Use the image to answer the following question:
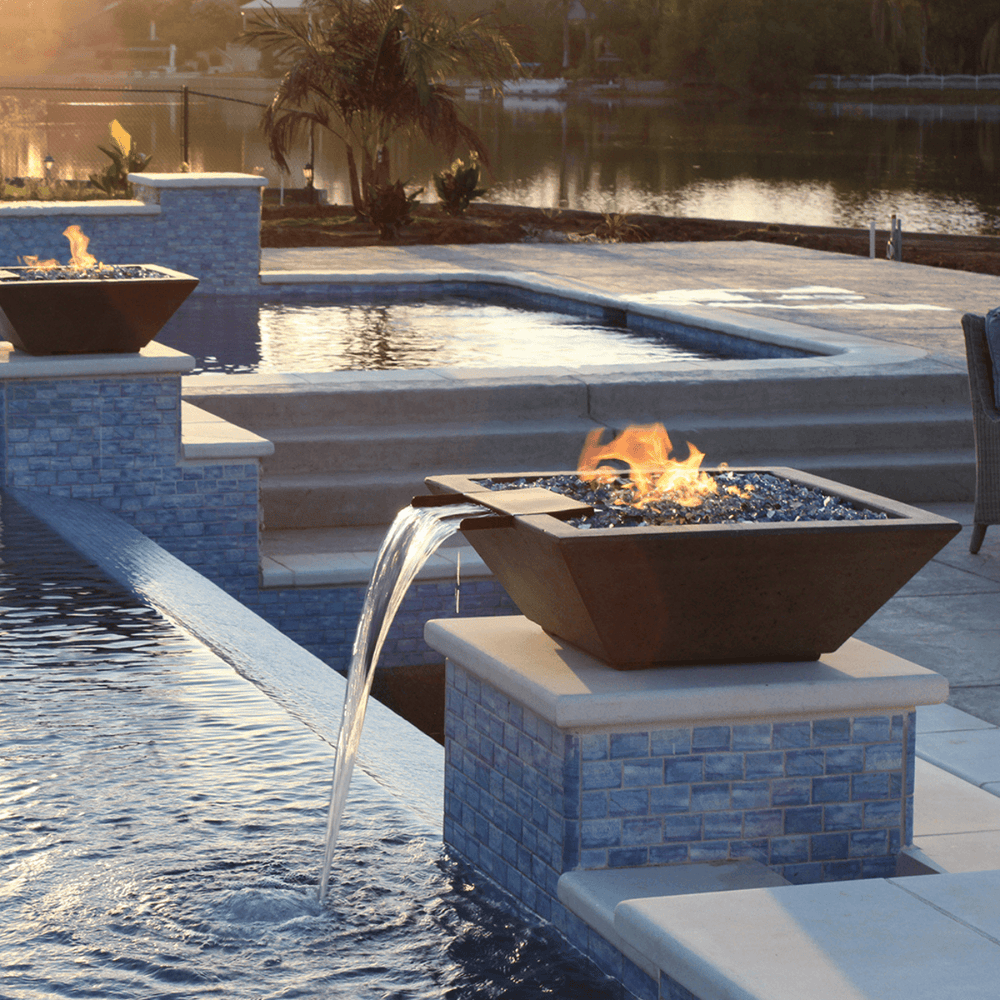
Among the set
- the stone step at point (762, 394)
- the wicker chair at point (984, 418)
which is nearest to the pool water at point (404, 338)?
the stone step at point (762, 394)

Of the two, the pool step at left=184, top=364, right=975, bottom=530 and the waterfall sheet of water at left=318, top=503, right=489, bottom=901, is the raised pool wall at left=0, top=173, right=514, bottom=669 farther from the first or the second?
the waterfall sheet of water at left=318, top=503, right=489, bottom=901

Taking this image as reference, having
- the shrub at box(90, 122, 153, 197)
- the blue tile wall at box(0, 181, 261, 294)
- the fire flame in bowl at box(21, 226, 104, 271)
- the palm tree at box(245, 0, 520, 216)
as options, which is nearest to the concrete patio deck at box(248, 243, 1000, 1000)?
the blue tile wall at box(0, 181, 261, 294)

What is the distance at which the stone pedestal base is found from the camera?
3189 mm

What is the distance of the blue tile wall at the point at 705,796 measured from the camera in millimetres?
3215

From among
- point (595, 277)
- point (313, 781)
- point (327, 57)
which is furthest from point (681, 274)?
point (313, 781)

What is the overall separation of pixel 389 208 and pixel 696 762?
20735 mm

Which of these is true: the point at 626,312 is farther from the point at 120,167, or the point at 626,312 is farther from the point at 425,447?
the point at 120,167

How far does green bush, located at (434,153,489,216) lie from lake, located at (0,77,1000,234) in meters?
0.65

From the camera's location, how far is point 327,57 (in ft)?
76.2

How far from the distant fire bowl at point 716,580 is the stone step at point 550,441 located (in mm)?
4995

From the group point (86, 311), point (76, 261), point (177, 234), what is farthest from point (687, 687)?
point (177, 234)

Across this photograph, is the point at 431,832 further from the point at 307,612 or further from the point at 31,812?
the point at 307,612

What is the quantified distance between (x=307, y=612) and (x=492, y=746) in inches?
150

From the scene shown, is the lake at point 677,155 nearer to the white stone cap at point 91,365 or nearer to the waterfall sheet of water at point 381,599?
the white stone cap at point 91,365
